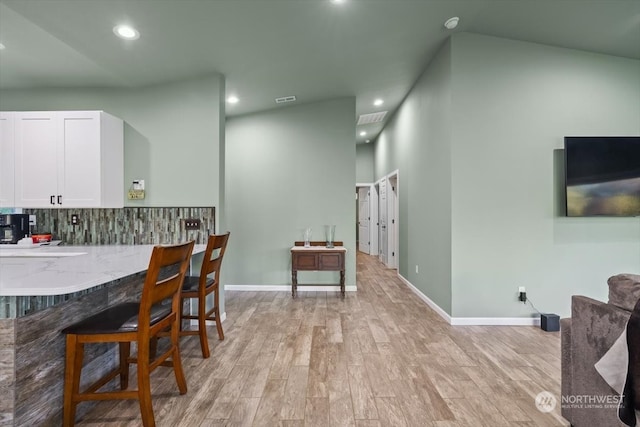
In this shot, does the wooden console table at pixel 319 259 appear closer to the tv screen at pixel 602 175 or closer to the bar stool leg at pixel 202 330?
the bar stool leg at pixel 202 330

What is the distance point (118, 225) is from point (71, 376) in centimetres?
211

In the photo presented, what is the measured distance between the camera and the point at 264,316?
3.42m

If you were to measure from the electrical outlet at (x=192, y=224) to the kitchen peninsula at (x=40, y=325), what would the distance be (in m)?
1.31

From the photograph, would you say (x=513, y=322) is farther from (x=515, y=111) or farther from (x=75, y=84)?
(x=75, y=84)

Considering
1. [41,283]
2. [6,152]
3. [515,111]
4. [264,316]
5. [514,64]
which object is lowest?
[264,316]

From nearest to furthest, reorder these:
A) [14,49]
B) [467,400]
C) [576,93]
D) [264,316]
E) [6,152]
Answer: [467,400] → [14,49] → [6,152] → [576,93] → [264,316]

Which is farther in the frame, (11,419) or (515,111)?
(515,111)

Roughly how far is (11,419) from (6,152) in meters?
2.90

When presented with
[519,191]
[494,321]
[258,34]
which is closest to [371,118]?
[519,191]

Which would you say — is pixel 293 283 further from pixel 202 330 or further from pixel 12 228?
pixel 12 228

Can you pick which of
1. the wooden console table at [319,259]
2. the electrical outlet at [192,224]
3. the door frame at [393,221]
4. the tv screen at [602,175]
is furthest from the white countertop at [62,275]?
the door frame at [393,221]

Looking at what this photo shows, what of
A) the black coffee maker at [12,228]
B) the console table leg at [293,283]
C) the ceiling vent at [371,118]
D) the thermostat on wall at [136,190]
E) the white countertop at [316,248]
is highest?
the ceiling vent at [371,118]

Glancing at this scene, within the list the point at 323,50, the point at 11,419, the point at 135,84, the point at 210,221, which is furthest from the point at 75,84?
the point at 11,419

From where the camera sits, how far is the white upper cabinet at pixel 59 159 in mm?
2986
